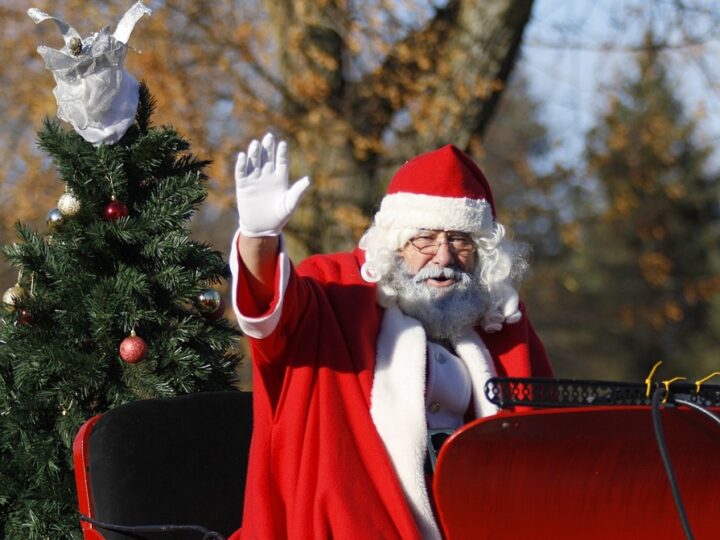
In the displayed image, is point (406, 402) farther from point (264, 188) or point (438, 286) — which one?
point (264, 188)

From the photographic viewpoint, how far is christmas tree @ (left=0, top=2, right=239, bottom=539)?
384cm

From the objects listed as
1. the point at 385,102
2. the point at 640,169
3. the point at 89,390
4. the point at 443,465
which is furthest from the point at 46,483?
the point at 640,169

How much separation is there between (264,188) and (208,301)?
1251 mm

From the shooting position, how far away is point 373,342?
3.29 m

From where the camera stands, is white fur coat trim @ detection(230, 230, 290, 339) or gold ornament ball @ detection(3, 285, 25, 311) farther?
gold ornament ball @ detection(3, 285, 25, 311)

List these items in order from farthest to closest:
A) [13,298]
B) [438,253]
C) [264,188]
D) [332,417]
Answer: [13,298] < [438,253] < [332,417] < [264,188]

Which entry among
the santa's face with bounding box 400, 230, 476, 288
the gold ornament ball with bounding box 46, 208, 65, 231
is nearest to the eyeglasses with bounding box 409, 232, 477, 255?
the santa's face with bounding box 400, 230, 476, 288

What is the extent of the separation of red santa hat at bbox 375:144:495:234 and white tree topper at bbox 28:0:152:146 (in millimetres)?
991

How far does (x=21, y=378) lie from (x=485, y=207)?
1630 mm

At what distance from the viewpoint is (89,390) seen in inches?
153

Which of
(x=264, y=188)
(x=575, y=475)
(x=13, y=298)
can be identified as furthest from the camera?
(x=13, y=298)

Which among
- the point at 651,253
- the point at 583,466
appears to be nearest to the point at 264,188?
the point at 583,466

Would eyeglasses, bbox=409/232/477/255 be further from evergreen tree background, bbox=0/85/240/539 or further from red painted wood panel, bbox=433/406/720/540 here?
red painted wood panel, bbox=433/406/720/540

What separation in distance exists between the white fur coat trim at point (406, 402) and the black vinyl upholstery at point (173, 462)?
25.2 inches
